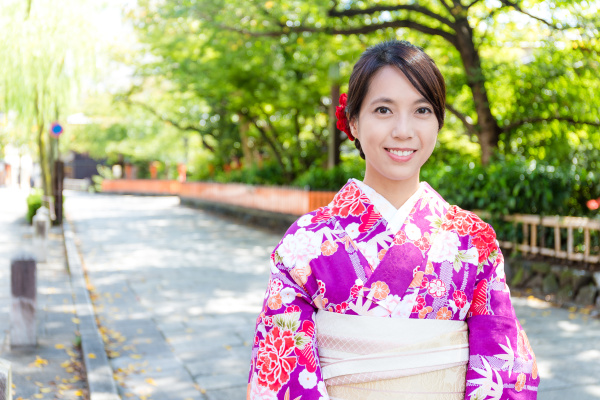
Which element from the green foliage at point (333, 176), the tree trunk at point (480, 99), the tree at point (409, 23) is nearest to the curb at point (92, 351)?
the tree at point (409, 23)

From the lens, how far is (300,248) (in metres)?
1.74

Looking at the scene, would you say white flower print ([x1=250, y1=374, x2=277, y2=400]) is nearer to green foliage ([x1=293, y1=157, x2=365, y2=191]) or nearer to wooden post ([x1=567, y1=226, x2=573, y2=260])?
wooden post ([x1=567, y1=226, x2=573, y2=260])

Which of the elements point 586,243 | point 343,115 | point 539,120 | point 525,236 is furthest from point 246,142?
point 343,115

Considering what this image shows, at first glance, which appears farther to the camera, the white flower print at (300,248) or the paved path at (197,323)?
the paved path at (197,323)

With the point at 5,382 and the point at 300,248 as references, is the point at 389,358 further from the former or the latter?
the point at 5,382

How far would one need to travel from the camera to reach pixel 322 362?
5.71ft

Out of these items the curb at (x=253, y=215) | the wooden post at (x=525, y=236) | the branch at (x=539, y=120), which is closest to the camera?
the wooden post at (x=525, y=236)

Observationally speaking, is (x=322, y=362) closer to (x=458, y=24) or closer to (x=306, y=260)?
(x=306, y=260)

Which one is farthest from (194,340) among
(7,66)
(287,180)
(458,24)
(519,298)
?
(287,180)

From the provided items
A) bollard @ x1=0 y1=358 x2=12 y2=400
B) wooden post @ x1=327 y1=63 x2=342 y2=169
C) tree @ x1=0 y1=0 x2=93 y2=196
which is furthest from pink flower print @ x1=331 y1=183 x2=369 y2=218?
wooden post @ x1=327 y1=63 x2=342 y2=169

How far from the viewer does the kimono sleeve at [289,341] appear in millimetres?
1688

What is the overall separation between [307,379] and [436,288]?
45cm

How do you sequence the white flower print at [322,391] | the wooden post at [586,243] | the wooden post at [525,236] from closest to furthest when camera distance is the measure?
the white flower print at [322,391] → the wooden post at [586,243] → the wooden post at [525,236]

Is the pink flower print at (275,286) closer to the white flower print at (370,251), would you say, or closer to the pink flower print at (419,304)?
the white flower print at (370,251)
